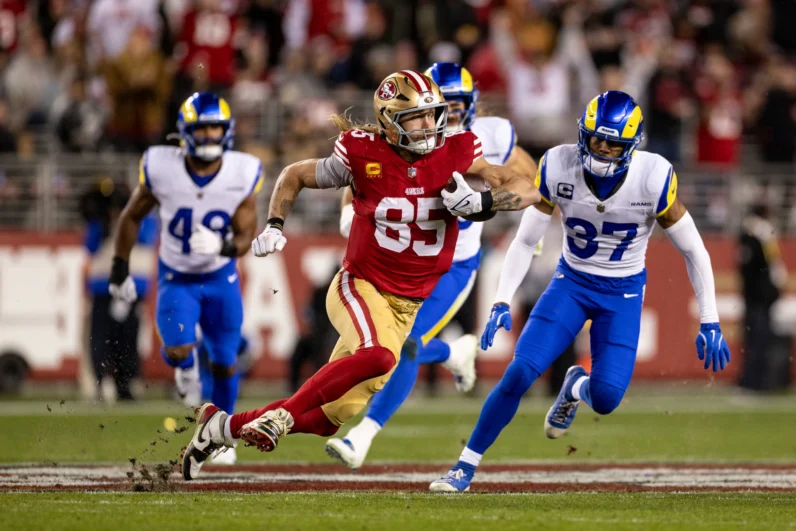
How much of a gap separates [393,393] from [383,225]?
4.71ft

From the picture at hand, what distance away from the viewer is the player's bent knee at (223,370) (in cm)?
814

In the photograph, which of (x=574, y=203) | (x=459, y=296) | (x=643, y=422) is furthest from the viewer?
(x=643, y=422)

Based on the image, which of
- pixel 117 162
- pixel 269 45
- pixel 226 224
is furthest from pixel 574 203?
pixel 269 45

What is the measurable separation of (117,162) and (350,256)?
7.12 m

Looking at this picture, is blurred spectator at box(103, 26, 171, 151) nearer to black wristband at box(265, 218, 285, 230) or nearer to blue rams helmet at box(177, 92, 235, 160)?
blue rams helmet at box(177, 92, 235, 160)

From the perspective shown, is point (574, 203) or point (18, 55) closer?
point (574, 203)

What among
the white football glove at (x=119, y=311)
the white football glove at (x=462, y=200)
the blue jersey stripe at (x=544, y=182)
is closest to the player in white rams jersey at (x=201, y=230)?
the blue jersey stripe at (x=544, y=182)

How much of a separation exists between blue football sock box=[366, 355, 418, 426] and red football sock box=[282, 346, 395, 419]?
1326 millimetres

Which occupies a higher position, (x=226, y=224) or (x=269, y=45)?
(x=269, y=45)

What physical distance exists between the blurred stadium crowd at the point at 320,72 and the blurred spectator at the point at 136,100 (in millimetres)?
14

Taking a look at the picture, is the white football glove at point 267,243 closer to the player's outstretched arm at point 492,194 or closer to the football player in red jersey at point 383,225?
the football player in red jersey at point 383,225

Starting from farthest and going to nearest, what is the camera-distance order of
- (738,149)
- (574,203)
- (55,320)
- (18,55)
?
(738,149)
(18,55)
(55,320)
(574,203)

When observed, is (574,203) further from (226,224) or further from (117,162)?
(117,162)

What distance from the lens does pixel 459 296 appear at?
7.95m
